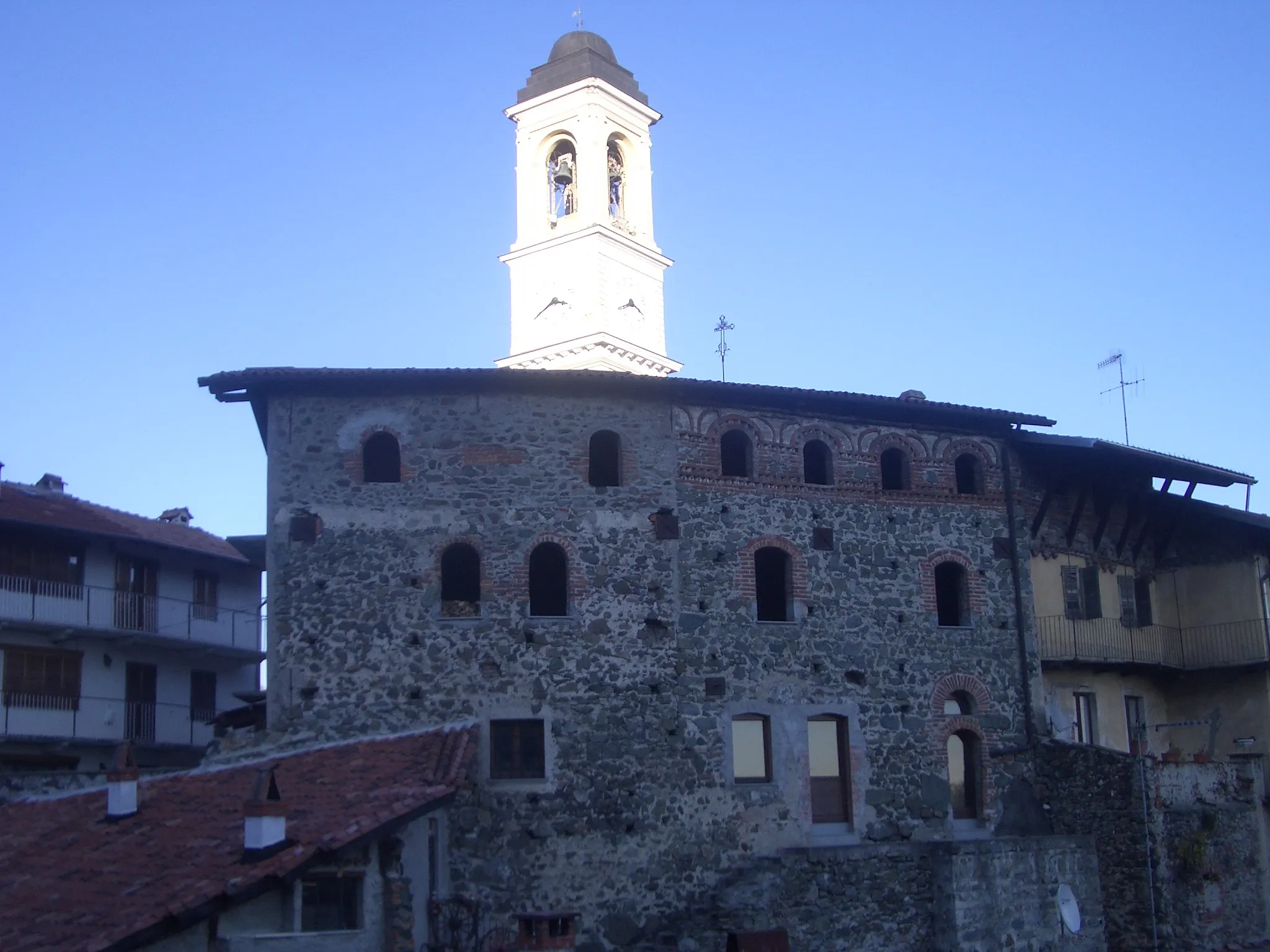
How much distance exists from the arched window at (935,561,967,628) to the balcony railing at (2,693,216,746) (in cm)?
1598

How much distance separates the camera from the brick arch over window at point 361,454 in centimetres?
2553

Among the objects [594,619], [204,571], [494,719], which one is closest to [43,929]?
[494,719]

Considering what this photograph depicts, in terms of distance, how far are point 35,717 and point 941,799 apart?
57.2ft

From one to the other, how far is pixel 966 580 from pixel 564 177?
22.0 m

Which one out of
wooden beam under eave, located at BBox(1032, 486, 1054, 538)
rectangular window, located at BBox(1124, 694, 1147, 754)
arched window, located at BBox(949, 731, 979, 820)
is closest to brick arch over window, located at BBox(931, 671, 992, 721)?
arched window, located at BBox(949, 731, 979, 820)

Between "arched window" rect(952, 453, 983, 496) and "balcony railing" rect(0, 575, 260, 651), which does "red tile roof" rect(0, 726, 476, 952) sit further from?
"arched window" rect(952, 453, 983, 496)

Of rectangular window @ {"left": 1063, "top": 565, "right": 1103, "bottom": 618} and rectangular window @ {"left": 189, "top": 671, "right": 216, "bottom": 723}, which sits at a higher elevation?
rectangular window @ {"left": 1063, "top": 565, "right": 1103, "bottom": 618}

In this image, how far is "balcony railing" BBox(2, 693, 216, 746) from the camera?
1198 inches

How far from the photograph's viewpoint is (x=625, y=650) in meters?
25.6

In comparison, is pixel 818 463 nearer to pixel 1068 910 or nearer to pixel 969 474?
pixel 969 474

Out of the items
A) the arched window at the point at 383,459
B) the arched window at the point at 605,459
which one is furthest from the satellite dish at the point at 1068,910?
the arched window at the point at 383,459

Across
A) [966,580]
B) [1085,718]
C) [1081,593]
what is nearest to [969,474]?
[966,580]

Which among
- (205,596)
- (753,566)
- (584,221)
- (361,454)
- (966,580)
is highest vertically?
(584,221)

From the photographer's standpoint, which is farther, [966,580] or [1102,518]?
[1102,518]
